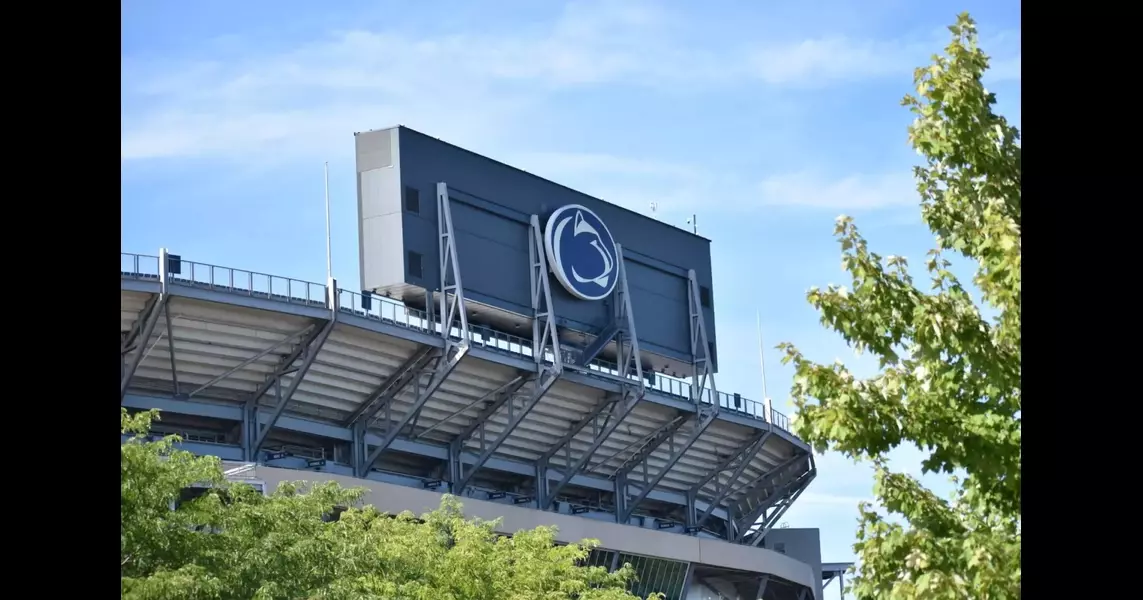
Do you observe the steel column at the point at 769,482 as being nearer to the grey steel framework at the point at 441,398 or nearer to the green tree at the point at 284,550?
the grey steel framework at the point at 441,398

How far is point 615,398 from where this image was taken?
64938 millimetres

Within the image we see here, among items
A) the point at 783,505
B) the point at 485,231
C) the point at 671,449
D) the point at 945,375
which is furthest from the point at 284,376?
the point at 945,375

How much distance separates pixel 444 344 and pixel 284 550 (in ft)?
98.5

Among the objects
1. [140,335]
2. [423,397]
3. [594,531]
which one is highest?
[140,335]

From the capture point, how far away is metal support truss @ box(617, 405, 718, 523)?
69812 millimetres

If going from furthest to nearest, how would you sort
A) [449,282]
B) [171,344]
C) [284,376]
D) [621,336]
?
[621,336]
[449,282]
[284,376]
[171,344]

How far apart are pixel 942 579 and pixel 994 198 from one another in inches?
150

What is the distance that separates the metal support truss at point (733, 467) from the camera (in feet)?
247

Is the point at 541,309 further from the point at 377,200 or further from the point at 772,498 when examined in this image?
the point at 772,498

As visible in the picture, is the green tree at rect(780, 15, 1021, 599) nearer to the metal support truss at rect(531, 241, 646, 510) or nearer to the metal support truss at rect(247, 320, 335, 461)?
the metal support truss at rect(247, 320, 335, 461)

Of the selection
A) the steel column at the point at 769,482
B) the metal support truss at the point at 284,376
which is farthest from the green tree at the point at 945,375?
the steel column at the point at 769,482
